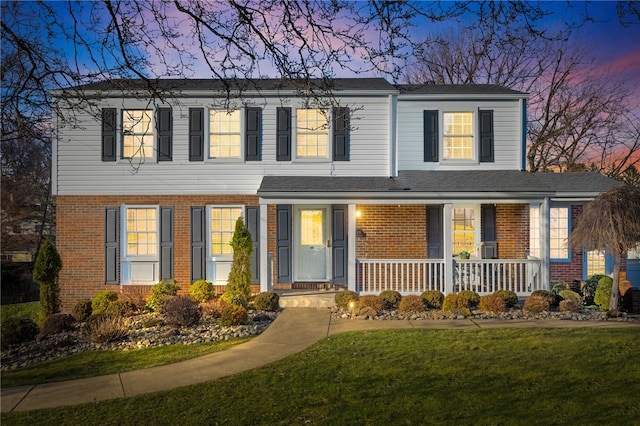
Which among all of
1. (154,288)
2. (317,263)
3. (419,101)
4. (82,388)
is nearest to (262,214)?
(317,263)

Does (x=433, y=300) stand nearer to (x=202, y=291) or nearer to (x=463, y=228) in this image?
(x=463, y=228)

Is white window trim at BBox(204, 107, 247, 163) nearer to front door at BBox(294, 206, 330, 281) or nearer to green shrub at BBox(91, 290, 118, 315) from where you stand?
front door at BBox(294, 206, 330, 281)

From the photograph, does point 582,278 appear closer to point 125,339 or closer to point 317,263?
point 317,263

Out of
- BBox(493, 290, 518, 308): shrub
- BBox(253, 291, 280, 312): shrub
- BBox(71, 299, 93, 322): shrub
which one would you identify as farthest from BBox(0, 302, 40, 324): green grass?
BBox(493, 290, 518, 308): shrub

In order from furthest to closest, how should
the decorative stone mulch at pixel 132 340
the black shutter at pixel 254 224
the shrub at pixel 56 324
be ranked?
the black shutter at pixel 254 224 → the shrub at pixel 56 324 → the decorative stone mulch at pixel 132 340

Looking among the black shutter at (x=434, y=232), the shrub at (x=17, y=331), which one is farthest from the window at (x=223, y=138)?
the shrub at (x=17, y=331)

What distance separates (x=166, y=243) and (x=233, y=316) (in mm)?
4547

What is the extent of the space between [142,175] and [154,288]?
3.27 meters

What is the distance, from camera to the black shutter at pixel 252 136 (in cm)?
1383

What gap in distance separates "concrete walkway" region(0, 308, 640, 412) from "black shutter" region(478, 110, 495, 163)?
548cm

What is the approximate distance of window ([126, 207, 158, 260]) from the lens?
14.0m

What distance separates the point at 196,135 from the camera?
45.6 ft

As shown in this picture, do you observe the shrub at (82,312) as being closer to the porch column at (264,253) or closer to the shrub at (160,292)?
the shrub at (160,292)

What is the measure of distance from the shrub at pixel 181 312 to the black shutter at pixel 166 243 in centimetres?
323
